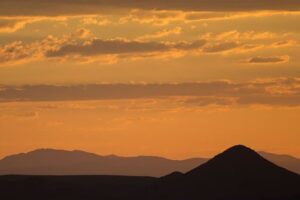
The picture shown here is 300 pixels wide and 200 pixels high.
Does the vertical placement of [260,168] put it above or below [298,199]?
above

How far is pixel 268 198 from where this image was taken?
178 meters

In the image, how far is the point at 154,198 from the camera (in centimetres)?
19788

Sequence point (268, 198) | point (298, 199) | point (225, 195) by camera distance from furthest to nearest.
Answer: point (225, 195) < point (268, 198) < point (298, 199)

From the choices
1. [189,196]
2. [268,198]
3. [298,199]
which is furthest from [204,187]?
[298,199]

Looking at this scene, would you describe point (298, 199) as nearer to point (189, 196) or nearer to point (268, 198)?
point (268, 198)

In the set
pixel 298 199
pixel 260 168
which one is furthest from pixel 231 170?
pixel 298 199

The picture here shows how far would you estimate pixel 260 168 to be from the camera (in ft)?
656

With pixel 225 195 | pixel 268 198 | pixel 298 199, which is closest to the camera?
pixel 298 199

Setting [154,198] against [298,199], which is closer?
[298,199]

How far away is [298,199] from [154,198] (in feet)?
131

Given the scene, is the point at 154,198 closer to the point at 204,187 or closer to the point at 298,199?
the point at 204,187

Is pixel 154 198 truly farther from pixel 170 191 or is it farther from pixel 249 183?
pixel 249 183

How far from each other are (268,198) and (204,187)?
2059 cm

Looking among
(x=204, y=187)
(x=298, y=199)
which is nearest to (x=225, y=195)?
(x=204, y=187)
